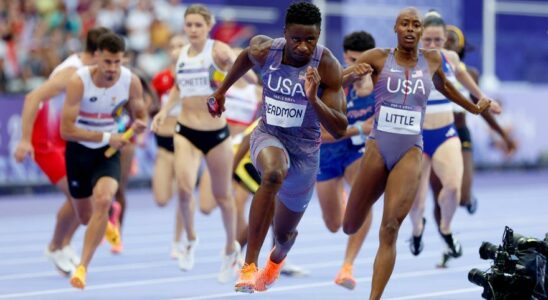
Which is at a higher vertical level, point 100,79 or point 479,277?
point 100,79

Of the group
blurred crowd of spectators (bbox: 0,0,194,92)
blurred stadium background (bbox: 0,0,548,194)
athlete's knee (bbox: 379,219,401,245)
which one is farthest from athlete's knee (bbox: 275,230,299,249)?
blurred stadium background (bbox: 0,0,548,194)

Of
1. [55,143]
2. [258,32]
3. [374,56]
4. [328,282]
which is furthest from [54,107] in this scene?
[258,32]

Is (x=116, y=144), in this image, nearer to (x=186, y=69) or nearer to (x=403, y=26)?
(x=186, y=69)

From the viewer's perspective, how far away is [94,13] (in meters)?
21.1

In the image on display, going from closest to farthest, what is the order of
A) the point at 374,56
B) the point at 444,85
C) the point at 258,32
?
the point at 374,56 < the point at 444,85 < the point at 258,32

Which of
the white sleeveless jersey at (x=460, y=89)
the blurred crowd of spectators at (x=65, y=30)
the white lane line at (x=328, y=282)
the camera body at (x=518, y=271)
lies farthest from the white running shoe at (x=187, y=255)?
the blurred crowd of spectators at (x=65, y=30)

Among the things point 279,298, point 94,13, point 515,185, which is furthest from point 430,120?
point 515,185

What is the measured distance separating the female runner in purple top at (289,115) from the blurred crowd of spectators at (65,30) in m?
10.7

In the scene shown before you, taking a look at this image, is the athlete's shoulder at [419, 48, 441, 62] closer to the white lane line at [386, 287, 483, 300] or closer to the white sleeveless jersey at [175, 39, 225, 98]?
the white lane line at [386, 287, 483, 300]

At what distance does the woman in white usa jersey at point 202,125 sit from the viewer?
37.9ft

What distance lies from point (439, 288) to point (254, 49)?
319 centimetres

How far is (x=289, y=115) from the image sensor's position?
8625 millimetres

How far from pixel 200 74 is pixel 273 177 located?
345 cm

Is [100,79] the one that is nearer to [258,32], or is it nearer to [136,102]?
[136,102]
